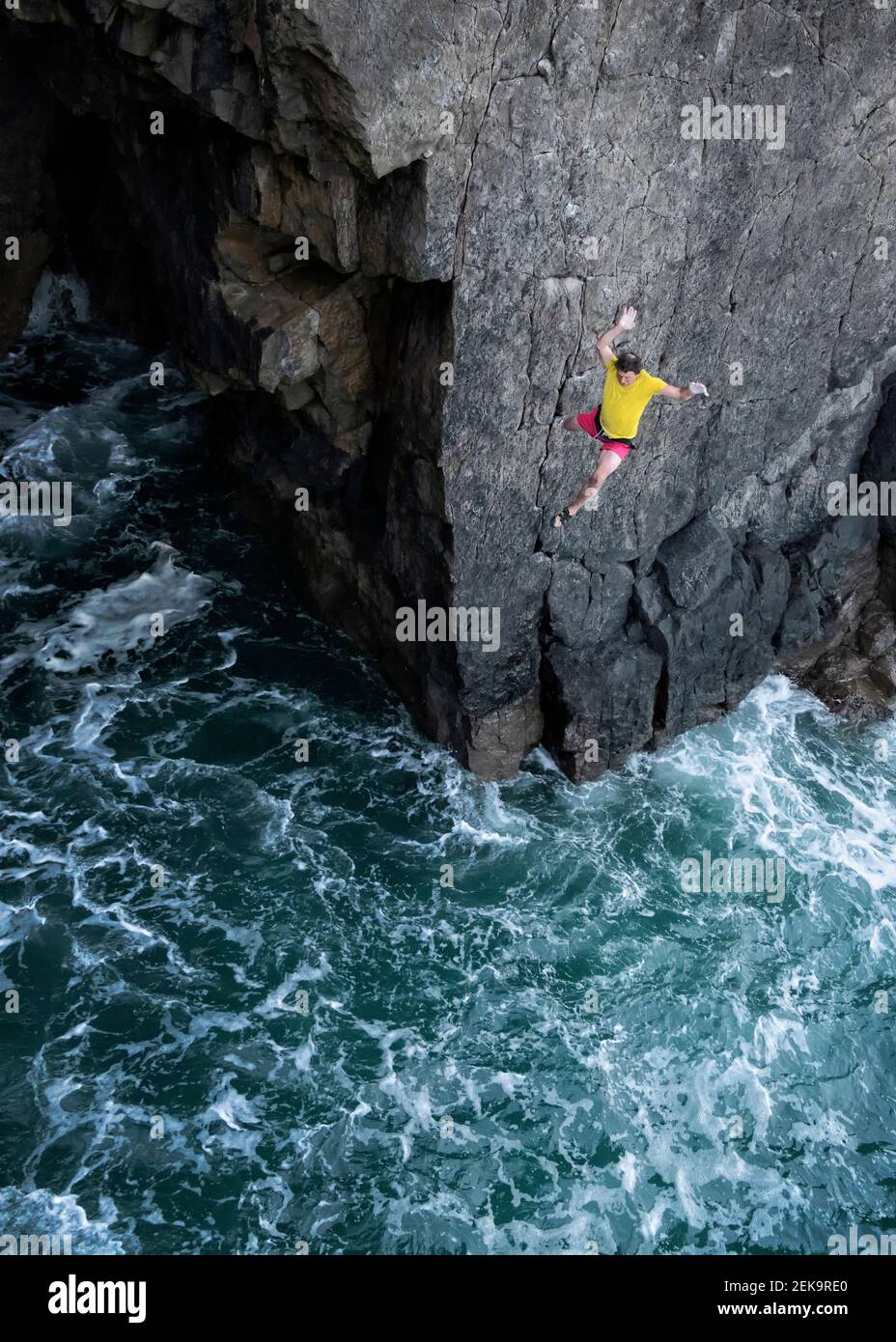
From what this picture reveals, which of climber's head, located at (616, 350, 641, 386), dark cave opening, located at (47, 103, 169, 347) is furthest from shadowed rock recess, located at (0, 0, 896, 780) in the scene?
dark cave opening, located at (47, 103, 169, 347)

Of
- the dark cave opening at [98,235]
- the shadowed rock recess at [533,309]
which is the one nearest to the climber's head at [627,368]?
the shadowed rock recess at [533,309]

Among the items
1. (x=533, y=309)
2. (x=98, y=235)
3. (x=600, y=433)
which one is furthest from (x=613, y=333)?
(x=98, y=235)

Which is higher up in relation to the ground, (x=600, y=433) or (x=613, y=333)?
(x=613, y=333)

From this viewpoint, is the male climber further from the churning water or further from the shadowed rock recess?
the churning water

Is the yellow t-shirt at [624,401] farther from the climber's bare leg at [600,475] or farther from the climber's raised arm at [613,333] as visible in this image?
the climber's bare leg at [600,475]

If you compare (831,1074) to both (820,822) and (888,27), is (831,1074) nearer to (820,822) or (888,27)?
(820,822)

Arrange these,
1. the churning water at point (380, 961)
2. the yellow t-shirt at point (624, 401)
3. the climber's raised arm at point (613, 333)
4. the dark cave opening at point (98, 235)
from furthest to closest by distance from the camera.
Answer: the dark cave opening at point (98, 235), the yellow t-shirt at point (624, 401), the churning water at point (380, 961), the climber's raised arm at point (613, 333)

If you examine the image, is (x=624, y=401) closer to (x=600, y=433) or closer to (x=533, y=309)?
(x=600, y=433)
